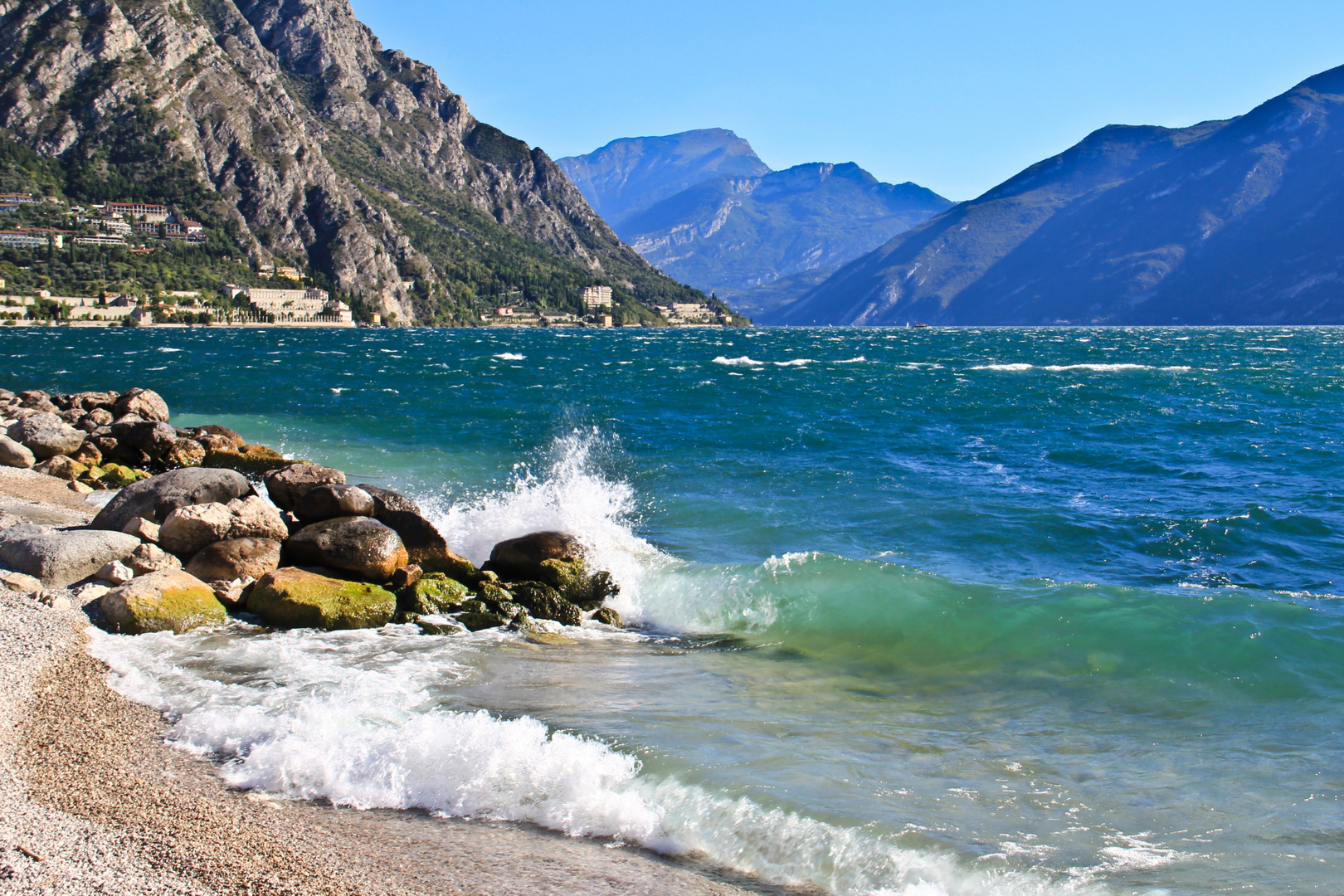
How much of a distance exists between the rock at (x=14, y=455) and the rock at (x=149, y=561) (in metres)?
11.3

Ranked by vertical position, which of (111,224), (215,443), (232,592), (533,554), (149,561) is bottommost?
(232,592)

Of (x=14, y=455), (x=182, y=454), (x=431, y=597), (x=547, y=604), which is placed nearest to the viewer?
(x=431, y=597)

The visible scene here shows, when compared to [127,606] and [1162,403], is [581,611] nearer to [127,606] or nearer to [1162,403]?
[127,606]

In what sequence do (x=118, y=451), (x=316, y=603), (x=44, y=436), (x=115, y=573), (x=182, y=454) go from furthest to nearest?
(x=118, y=451) → (x=182, y=454) → (x=44, y=436) → (x=316, y=603) → (x=115, y=573)

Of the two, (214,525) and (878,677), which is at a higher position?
(214,525)

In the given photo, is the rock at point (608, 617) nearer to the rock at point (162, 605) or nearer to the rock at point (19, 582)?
the rock at point (162, 605)

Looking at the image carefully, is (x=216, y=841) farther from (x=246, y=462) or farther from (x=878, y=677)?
(x=246, y=462)

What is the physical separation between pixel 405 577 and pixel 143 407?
19354 mm

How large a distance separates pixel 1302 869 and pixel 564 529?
39.2ft

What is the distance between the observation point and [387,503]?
1467 centimetres

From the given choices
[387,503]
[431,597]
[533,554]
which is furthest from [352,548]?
[533,554]

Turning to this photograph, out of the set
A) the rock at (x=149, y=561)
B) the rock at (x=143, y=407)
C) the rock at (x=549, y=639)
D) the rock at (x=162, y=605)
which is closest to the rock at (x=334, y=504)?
the rock at (x=149, y=561)

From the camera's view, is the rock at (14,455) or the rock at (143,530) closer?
the rock at (143,530)

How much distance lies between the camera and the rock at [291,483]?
16328mm
